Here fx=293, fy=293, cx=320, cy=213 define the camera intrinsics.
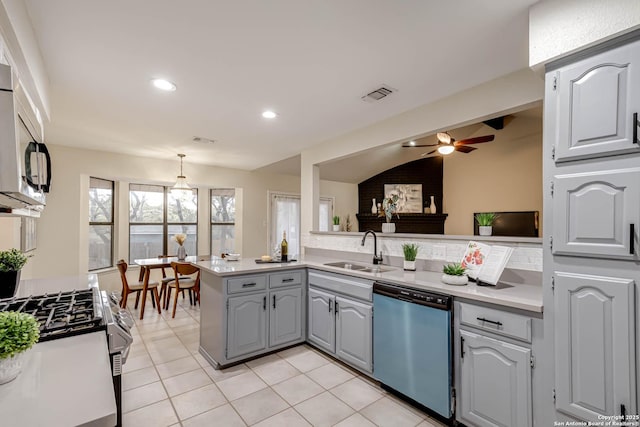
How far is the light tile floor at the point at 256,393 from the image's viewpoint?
200cm

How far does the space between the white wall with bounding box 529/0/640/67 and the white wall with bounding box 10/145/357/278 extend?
4.34 meters

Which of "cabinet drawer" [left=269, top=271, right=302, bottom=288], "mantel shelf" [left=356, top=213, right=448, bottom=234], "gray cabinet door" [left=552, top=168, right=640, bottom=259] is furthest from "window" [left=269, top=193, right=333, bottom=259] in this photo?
"gray cabinet door" [left=552, top=168, right=640, bottom=259]

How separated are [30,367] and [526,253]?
2717 mm

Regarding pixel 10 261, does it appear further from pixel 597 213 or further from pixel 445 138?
pixel 445 138

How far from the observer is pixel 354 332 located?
258 centimetres

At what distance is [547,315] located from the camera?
1535 mm

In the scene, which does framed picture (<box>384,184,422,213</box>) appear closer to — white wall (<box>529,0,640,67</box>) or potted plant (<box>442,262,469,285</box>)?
potted plant (<box>442,262,469,285</box>)

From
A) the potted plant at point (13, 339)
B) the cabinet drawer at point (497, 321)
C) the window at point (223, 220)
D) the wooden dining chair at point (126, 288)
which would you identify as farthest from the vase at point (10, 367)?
the window at point (223, 220)

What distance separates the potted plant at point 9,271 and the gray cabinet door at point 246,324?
4.59 ft

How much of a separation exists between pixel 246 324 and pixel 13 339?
2008 mm

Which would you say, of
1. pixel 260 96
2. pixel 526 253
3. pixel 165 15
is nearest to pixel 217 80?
pixel 260 96

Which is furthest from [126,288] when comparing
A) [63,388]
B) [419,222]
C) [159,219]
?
[419,222]

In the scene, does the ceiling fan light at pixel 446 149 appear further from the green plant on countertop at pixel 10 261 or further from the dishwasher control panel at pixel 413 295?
the green plant on countertop at pixel 10 261

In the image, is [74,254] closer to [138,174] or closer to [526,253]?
[138,174]
